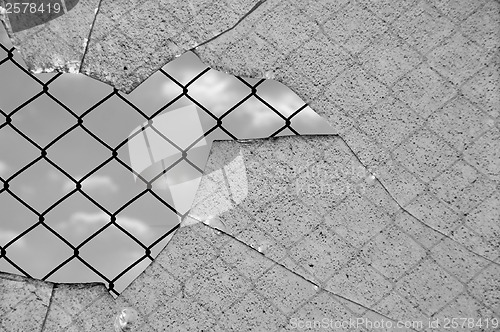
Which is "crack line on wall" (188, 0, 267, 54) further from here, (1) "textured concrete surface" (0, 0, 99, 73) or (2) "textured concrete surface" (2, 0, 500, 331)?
(1) "textured concrete surface" (0, 0, 99, 73)

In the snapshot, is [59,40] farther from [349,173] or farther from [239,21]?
[349,173]

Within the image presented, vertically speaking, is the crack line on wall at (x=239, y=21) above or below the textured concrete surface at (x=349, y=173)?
above

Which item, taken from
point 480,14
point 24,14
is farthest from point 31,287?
point 480,14

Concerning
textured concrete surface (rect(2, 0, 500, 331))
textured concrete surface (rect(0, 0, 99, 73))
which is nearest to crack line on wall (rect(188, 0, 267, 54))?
textured concrete surface (rect(2, 0, 500, 331))

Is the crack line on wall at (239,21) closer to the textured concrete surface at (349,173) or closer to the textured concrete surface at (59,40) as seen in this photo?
the textured concrete surface at (349,173)

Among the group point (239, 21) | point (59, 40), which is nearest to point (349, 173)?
point (239, 21)

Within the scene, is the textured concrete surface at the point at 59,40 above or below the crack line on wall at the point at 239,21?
below

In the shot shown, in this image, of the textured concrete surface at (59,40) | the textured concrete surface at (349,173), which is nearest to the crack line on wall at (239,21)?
the textured concrete surface at (349,173)

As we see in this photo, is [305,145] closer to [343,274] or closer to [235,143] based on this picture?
[235,143]

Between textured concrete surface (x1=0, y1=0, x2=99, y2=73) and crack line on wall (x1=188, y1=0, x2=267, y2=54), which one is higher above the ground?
crack line on wall (x1=188, y1=0, x2=267, y2=54)
